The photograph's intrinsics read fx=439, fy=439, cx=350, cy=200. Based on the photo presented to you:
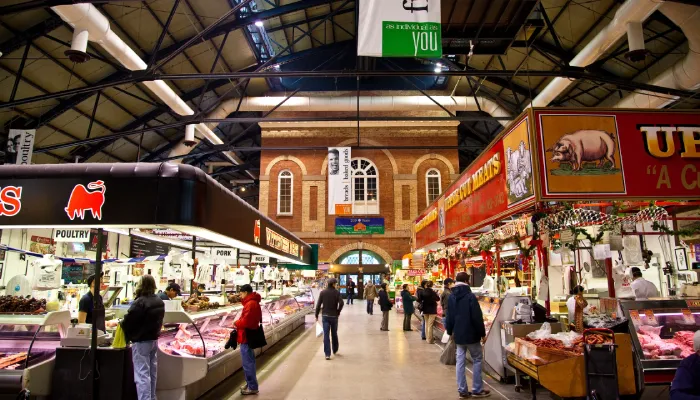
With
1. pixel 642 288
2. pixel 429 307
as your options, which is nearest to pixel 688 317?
pixel 642 288

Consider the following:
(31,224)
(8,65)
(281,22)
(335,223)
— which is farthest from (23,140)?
(335,223)

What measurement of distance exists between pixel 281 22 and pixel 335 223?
38.9ft

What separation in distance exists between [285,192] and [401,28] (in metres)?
20.5

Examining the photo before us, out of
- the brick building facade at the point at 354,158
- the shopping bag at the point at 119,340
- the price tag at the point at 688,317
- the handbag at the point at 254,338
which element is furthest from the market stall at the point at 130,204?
the brick building facade at the point at 354,158

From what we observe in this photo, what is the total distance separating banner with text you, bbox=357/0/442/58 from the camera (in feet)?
21.7

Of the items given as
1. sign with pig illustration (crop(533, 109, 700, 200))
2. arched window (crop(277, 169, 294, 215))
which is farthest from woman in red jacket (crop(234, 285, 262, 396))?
arched window (crop(277, 169, 294, 215))

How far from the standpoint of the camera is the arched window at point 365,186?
A: 2611 cm

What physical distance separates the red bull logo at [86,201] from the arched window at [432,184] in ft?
74.1

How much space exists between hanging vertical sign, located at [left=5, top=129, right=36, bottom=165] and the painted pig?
41.0 ft

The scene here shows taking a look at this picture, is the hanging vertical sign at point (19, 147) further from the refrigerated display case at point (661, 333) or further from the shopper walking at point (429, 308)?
the refrigerated display case at point (661, 333)

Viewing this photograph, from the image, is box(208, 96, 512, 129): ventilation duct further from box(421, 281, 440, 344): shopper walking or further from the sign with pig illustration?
the sign with pig illustration

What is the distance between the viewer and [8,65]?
11.9m

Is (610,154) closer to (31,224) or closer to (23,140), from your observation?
(31,224)

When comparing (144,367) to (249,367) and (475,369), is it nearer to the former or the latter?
(249,367)
